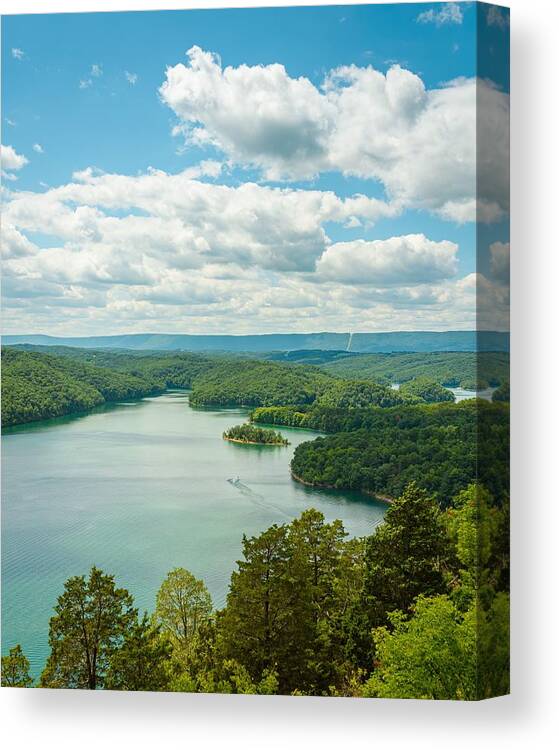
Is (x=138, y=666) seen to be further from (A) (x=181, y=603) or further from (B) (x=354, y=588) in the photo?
(B) (x=354, y=588)

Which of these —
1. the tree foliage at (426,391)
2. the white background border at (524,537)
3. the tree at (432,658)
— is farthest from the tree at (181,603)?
the tree foliage at (426,391)

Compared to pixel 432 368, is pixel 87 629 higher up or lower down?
lower down

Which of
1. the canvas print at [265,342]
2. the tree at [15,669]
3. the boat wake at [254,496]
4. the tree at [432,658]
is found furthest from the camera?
the boat wake at [254,496]

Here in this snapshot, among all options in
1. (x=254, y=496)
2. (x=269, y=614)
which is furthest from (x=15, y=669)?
(x=254, y=496)

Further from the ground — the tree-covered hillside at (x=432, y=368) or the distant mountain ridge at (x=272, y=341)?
the distant mountain ridge at (x=272, y=341)

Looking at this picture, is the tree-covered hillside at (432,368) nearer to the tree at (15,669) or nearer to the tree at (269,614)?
the tree at (269,614)

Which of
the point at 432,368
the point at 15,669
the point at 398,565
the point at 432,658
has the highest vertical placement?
the point at 432,368
